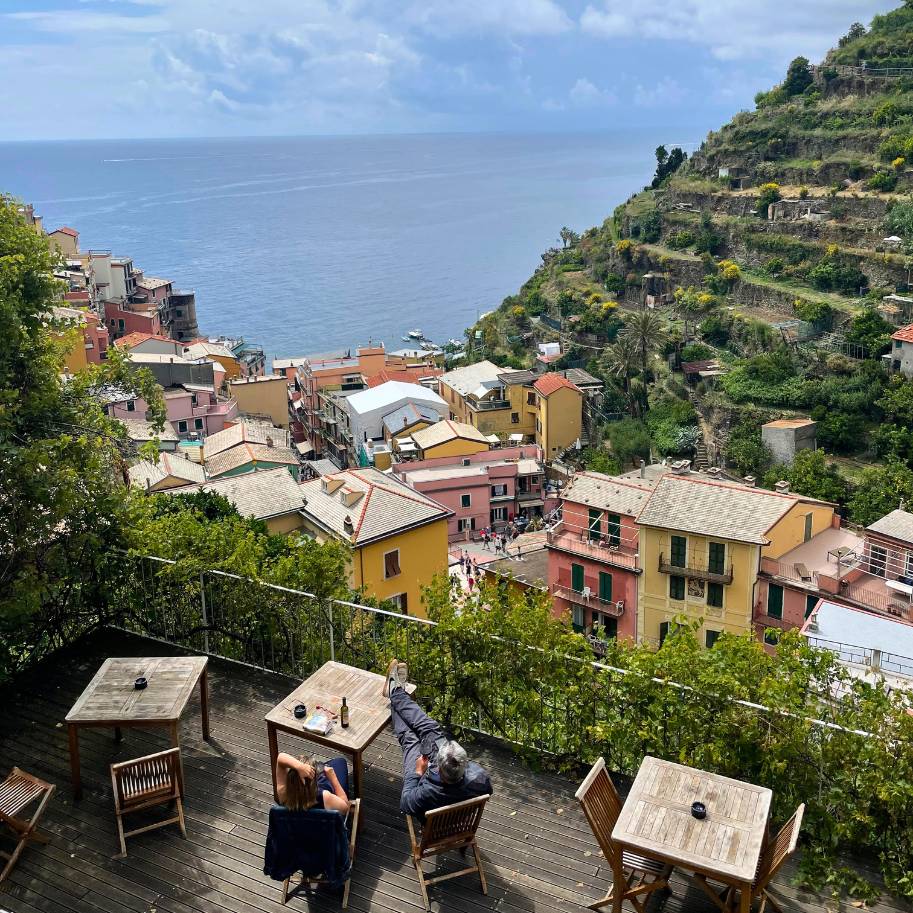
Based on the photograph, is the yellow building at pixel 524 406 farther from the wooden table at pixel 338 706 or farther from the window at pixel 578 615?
the wooden table at pixel 338 706

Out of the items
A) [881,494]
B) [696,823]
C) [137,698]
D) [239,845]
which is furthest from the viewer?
[881,494]

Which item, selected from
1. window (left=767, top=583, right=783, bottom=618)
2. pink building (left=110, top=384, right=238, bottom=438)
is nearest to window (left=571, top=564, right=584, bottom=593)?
window (left=767, top=583, right=783, bottom=618)

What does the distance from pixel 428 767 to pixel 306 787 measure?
0.92 m

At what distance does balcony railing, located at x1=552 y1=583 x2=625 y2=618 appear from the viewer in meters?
26.8

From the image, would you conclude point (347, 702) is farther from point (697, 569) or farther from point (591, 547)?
point (591, 547)

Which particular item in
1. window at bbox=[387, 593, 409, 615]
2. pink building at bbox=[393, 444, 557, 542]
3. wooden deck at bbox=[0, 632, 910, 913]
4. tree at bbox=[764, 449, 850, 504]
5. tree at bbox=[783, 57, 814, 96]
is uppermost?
tree at bbox=[783, 57, 814, 96]

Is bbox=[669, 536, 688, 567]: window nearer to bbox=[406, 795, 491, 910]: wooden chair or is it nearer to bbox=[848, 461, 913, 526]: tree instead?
bbox=[848, 461, 913, 526]: tree

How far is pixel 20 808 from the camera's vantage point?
19.7ft

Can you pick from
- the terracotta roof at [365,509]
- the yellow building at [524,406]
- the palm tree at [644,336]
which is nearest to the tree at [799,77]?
the palm tree at [644,336]

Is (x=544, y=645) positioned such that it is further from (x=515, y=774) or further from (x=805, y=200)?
(x=805, y=200)

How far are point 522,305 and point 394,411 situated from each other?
23266mm

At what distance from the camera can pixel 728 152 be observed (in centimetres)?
6225

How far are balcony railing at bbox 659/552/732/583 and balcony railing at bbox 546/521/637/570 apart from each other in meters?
1.10

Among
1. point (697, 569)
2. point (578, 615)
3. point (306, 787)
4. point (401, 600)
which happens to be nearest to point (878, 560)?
point (697, 569)
